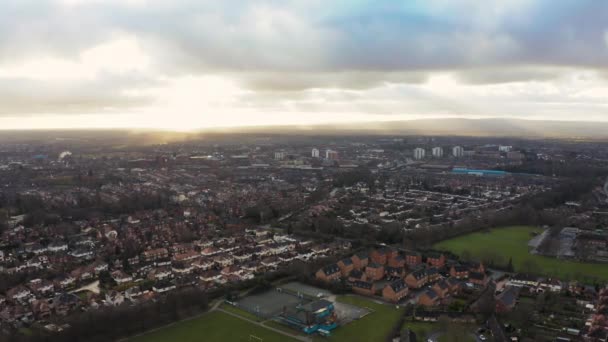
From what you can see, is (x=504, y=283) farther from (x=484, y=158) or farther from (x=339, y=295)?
(x=484, y=158)

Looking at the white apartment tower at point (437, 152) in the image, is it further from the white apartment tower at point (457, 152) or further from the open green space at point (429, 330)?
the open green space at point (429, 330)

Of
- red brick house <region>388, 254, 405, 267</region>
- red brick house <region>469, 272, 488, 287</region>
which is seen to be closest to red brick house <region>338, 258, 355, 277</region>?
red brick house <region>388, 254, 405, 267</region>

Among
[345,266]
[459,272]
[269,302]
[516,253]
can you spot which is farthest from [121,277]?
[516,253]

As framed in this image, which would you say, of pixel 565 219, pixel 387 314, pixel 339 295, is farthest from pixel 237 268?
pixel 565 219

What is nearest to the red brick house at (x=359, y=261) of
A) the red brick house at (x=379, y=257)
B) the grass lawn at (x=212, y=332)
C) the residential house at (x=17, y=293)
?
the red brick house at (x=379, y=257)

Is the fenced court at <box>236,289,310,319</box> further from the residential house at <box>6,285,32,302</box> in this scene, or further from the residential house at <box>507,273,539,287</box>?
the residential house at <box>6,285,32,302</box>

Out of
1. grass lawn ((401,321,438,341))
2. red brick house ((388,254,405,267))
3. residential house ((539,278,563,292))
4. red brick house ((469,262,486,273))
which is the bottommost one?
grass lawn ((401,321,438,341))
